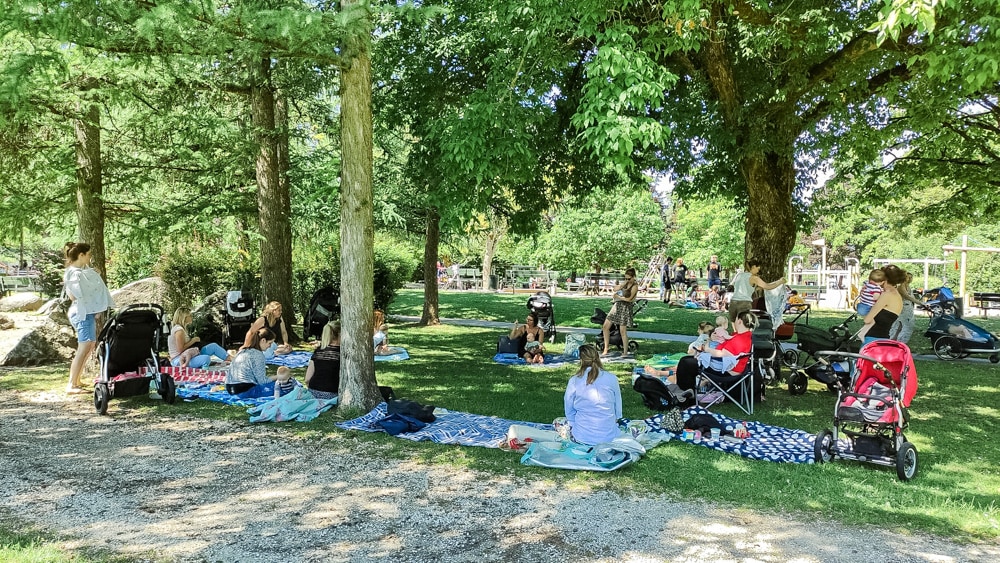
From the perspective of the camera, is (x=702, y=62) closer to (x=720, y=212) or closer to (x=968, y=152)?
(x=968, y=152)

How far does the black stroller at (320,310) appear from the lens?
1390 centimetres

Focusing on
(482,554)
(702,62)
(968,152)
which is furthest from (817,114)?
(482,554)

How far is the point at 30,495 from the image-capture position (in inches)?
196

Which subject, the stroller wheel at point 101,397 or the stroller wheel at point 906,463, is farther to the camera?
the stroller wheel at point 101,397

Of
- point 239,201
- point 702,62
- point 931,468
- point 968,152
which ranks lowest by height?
point 931,468

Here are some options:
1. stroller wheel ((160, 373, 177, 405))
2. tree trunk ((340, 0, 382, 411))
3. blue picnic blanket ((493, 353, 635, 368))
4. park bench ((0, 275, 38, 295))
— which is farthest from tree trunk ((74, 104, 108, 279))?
park bench ((0, 275, 38, 295))

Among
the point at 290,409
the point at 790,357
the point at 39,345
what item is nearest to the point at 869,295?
the point at 790,357

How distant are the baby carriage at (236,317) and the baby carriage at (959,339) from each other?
518 inches

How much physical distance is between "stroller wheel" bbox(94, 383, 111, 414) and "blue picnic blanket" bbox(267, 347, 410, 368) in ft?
11.2

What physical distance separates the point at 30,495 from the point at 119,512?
912 millimetres

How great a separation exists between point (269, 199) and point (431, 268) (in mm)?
5454

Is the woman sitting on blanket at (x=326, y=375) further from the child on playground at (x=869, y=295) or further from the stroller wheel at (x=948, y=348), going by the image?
the stroller wheel at (x=948, y=348)

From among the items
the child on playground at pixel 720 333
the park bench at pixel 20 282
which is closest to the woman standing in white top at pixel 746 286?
the child on playground at pixel 720 333

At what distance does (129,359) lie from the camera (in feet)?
25.9
